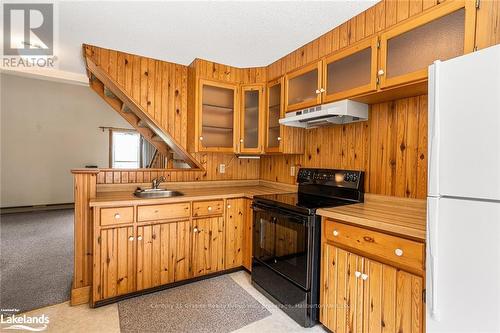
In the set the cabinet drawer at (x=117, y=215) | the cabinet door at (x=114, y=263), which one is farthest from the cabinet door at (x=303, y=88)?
the cabinet door at (x=114, y=263)

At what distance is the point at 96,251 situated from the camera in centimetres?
207

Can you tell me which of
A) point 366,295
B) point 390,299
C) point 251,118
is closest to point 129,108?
point 251,118

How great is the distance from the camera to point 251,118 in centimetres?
314

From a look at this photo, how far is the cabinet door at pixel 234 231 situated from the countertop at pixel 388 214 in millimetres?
1130

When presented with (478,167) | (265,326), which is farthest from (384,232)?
(265,326)

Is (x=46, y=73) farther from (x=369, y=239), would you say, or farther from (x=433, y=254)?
(x=433, y=254)

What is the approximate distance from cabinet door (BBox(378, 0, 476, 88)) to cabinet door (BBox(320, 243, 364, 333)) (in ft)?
4.09

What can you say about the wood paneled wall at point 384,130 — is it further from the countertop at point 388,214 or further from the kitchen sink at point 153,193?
the kitchen sink at point 153,193

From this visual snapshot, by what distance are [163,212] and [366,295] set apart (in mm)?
1781

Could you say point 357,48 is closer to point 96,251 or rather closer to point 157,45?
point 157,45

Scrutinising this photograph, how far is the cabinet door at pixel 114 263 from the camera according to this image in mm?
2082

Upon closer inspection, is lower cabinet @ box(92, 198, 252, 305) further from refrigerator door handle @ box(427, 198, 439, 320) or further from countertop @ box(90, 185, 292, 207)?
refrigerator door handle @ box(427, 198, 439, 320)

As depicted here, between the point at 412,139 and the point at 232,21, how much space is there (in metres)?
1.76

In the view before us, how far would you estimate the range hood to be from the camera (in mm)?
2008
